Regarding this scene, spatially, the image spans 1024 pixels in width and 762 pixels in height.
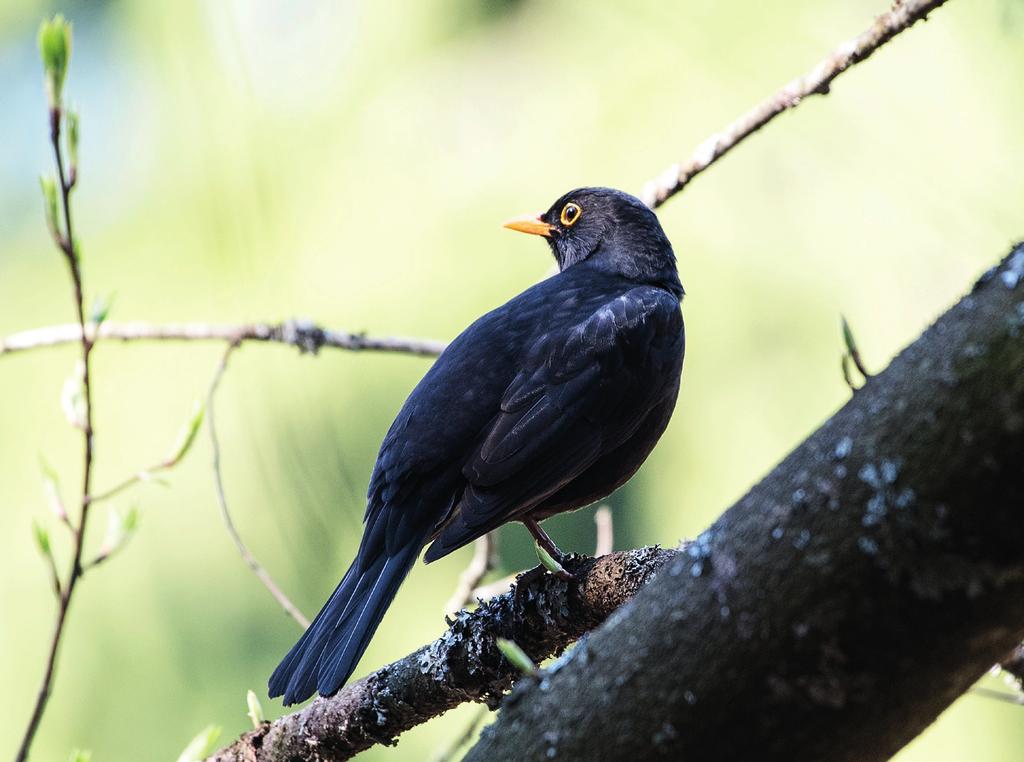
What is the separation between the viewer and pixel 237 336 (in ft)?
10.2

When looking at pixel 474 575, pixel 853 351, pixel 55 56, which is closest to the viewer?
pixel 853 351

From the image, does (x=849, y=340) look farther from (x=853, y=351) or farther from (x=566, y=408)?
(x=566, y=408)

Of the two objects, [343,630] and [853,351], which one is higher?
[343,630]

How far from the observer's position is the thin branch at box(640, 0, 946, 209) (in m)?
2.40

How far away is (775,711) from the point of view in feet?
3.30

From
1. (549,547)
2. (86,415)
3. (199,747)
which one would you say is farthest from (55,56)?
(549,547)

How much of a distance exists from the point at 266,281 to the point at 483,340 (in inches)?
34.1

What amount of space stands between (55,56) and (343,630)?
1.47 meters

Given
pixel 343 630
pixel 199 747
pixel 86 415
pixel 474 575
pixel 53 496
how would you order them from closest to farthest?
1. pixel 86 415
2. pixel 53 496
3. pixel 199 747
4. pixel 343 630
5. pixel 474 575

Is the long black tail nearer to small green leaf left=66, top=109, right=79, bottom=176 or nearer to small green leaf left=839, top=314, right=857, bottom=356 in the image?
small green leaf left=66, top=109, right=79, bottom=176

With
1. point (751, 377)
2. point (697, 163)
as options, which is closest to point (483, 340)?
point (697, 163)

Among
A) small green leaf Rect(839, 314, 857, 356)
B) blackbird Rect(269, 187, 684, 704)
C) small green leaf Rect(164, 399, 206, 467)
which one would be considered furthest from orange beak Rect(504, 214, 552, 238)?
small green leaf Rect(839, 314, 857, 356)

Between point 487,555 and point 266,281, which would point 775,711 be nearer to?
point 487,555

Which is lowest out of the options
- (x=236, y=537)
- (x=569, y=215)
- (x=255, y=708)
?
(x=255, y=708)
